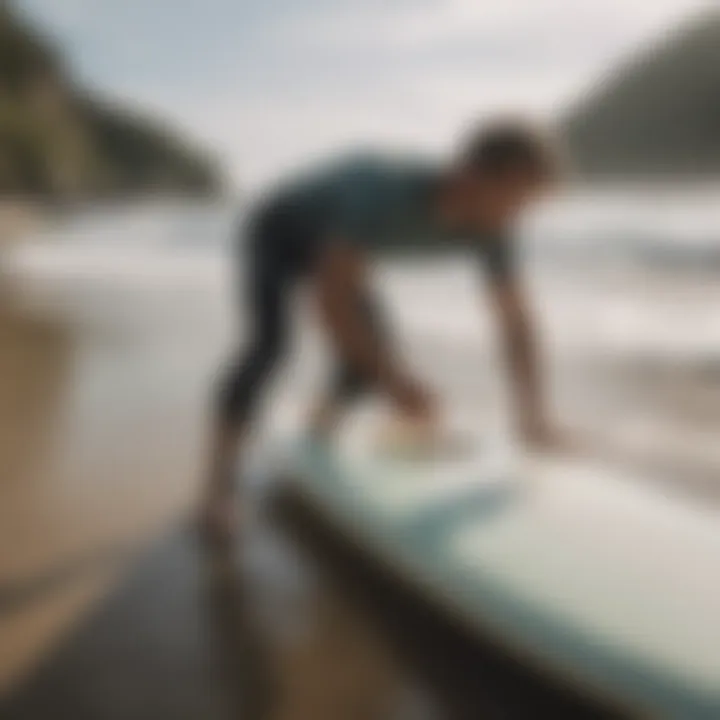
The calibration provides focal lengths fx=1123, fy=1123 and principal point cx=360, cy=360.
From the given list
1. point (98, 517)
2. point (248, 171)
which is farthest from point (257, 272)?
point (98, 517)

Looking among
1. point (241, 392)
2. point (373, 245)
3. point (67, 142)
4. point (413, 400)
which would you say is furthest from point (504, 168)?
point (67, 142)

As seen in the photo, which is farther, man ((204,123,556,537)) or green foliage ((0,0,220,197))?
green foliage ((0,0,220,197))

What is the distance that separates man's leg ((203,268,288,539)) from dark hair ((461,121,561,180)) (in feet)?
0.84

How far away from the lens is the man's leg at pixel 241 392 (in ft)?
Result: 4.16

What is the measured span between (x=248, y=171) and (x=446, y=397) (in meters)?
0.34

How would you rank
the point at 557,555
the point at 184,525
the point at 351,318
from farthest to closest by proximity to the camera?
1. the point at 184,525
2. the point at 351,318
3. the point at 557,555

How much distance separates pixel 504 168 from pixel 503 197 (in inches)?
1.3

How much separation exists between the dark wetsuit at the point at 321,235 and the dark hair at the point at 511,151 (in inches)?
2.1

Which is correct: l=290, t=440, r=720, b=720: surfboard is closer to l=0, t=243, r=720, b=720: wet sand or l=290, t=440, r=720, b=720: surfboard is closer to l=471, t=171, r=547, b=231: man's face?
l=0, t=243, r=720, b=720: wet sand

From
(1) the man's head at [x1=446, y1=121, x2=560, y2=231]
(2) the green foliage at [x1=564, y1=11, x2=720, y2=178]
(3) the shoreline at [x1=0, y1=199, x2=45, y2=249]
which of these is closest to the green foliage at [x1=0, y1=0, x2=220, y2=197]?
(3) the shoreline at [x1=0, y1=199, x2=45, y2=249]

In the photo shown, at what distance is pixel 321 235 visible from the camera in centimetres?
125

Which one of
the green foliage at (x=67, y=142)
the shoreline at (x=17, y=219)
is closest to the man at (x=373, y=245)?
the green foliage at (x=67, y=142)

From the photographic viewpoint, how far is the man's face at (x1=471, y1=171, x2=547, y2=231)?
119 centimetres

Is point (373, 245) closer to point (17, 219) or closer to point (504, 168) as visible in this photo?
point (504, 168)
